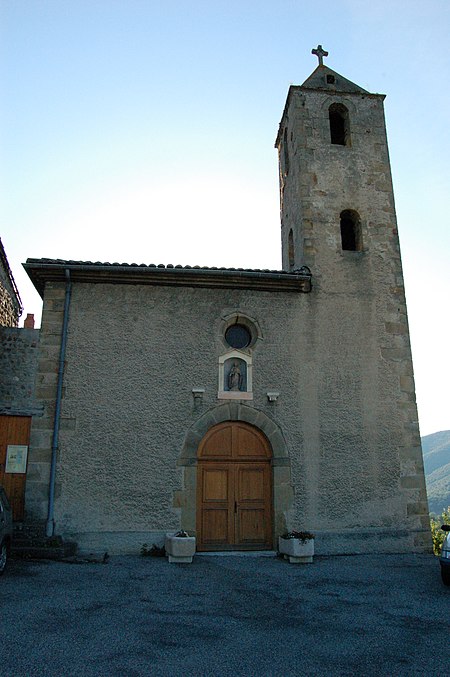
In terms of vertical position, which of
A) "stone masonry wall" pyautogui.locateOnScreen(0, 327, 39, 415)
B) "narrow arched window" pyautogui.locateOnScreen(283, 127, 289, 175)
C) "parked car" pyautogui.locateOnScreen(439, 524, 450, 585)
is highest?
"narrow arched window" pyautogui.locateOnScreen(283, 127, 289, 175)

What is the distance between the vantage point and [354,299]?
1103 cm

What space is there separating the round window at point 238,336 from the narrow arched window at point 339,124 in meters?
5.70

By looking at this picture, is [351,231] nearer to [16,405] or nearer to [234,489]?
[234,489]

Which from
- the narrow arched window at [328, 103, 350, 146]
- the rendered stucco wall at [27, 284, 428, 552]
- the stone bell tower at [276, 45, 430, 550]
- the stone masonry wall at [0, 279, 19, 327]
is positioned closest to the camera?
the rendered stucco wall at [27, 284, 428, 552]

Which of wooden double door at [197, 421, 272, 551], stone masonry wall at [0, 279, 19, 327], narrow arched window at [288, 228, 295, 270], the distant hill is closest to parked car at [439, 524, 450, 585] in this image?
wooden double door at [197, 421, 272, 551]

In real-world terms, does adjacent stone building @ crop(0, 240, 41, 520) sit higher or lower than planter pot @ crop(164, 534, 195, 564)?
higher

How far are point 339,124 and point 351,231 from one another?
3.16 metres

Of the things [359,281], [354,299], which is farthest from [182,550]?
[359,281]

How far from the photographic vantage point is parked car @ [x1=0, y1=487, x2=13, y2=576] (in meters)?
7.20

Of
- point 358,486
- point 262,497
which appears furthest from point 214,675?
point 358,486

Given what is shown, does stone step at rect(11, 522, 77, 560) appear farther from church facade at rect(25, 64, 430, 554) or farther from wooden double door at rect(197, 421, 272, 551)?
wooden double door at rect(197, 421, 272, 551)

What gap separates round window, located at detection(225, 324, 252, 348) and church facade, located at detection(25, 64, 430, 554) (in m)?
0.03

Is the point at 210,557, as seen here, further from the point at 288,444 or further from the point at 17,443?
the point at 17,443

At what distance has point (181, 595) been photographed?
6555mm
